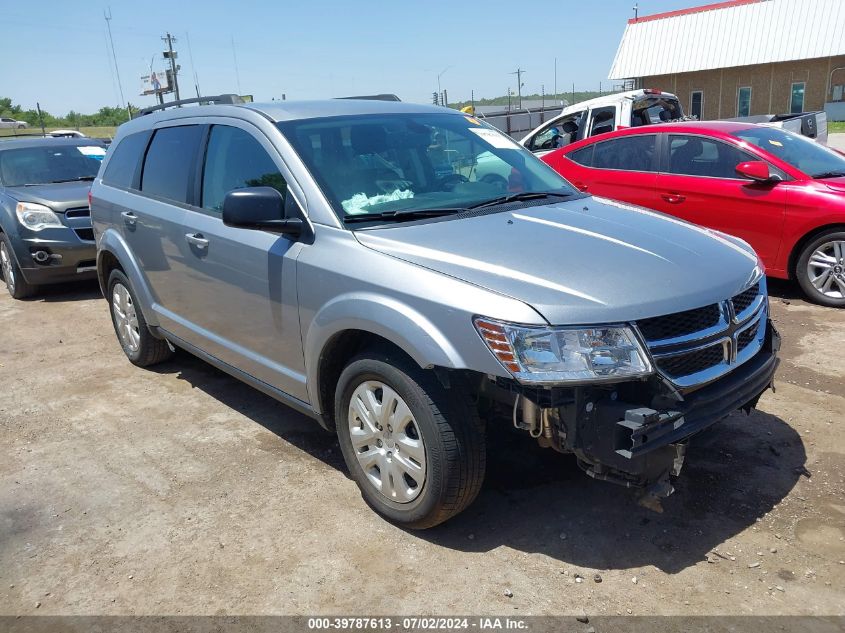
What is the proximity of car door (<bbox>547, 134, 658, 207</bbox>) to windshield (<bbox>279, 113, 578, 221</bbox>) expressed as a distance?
348 centimetres

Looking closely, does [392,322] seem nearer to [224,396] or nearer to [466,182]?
[466,182]

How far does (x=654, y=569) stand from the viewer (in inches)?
113

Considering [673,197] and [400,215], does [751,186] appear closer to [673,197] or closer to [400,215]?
[673,197]

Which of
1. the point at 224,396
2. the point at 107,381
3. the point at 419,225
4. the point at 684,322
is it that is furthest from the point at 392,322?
the point at 107,381

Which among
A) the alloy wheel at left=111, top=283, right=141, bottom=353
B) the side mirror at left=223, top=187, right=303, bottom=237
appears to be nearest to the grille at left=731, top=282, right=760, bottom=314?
the side mirror at left=223, top=187, right=303, bottom=237

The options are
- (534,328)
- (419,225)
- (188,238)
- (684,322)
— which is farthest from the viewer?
(188,238)

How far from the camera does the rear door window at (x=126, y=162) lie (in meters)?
5.03

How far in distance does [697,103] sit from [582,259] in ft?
→ 134

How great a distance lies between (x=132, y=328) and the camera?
5535mm

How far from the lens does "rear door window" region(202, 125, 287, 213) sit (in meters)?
3.62

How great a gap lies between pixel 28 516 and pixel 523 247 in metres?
2.81

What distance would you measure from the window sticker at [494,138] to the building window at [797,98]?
38001 millimetres

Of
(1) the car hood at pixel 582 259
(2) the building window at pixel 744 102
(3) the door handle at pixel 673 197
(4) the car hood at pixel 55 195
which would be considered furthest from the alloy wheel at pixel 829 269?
(2) the building window at pixel 744 102

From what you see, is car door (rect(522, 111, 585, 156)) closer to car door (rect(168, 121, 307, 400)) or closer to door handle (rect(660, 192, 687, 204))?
door handle (rect(660, 192, 687, 204))
